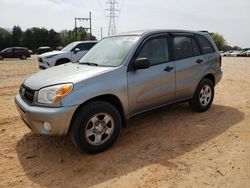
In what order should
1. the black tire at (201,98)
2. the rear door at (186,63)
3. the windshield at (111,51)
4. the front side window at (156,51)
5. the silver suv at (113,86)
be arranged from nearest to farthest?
the silver suv at (113,86) → the windshield at (111,51) → the front side window at (156,51) → the rear door at (186,63) → the black tire at (201,98)

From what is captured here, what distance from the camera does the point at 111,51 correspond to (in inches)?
191

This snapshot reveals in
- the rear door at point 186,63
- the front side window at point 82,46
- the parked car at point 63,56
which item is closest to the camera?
the rear door at point 186,63

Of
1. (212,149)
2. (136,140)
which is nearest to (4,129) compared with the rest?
(136,140)

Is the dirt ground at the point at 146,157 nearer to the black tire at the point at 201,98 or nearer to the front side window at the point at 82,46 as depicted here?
the black tire at the point at 201,98

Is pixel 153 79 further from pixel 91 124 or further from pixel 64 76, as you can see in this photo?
pixel 64 76

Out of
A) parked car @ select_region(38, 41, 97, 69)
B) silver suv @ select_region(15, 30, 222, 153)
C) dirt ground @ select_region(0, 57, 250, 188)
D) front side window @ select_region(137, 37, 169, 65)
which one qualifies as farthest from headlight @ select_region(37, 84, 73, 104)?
parked car @ select_region(38, 41, 97, 69)

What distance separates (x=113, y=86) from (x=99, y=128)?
651mm

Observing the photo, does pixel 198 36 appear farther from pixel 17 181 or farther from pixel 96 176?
pixel 17 181

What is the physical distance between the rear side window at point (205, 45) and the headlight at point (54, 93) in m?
3.31

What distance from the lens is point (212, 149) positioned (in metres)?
4.18

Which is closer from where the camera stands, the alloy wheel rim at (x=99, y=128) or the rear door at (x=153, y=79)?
the alloy wheel rim at (x=99, y=128)

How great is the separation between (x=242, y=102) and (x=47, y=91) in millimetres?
5091

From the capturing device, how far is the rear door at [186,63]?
5.24 metres

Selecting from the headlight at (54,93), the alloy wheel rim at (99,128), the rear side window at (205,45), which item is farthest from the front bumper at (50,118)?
the rear side window at (205,45)
